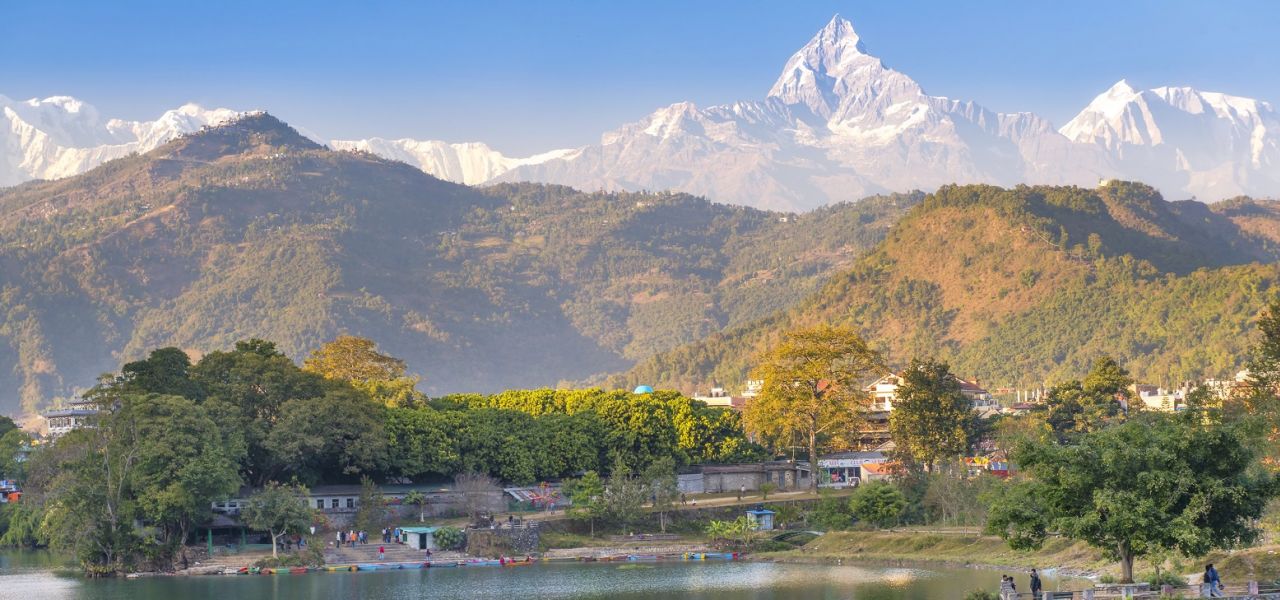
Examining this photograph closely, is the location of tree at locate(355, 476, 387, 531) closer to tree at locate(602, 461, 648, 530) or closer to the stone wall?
the stone wall

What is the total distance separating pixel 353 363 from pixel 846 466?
37683mm

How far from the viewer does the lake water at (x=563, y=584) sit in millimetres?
64463

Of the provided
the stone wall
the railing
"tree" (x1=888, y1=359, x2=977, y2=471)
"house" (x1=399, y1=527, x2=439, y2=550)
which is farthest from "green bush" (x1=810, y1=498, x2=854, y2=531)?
the railing

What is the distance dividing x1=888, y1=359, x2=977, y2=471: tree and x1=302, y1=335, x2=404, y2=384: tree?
41634 millimetres

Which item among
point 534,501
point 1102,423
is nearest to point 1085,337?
point 1102,423

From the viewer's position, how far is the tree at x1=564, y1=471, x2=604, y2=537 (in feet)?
289

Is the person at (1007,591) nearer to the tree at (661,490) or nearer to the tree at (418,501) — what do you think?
the tree at (661,490)

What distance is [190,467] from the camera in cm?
7588

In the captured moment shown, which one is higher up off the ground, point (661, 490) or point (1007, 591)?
point (661, 490)

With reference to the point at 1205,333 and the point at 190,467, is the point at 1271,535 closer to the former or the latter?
the point at 190,467

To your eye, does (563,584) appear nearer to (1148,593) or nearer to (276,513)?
(276,513)

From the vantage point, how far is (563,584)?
6938 cm

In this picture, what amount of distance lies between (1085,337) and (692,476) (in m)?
90.1

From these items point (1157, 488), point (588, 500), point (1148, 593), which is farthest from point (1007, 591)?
point (588, 500)
